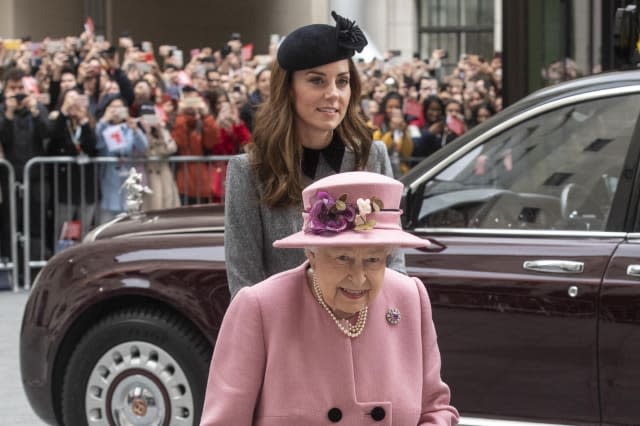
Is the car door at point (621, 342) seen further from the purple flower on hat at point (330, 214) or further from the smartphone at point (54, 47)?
the smartphone at point (54, 47)

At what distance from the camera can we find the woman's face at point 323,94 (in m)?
3.58

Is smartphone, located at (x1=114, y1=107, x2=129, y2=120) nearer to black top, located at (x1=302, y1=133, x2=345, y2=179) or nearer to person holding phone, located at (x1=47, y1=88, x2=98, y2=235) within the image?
person holding phone, located at (x1=47, y1=88, x2=98, y2=235)

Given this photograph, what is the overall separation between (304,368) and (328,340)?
0.07 m

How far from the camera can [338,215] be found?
108 inches

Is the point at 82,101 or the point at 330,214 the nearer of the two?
the point at 330,214

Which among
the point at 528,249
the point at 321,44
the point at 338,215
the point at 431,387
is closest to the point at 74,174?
the point at 528,249

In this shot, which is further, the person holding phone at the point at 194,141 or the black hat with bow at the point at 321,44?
the person holding phone at the point at 194,141

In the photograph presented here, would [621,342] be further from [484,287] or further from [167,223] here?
[167,223]

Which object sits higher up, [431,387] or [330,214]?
[330,214]

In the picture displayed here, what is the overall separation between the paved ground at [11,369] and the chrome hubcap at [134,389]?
59.8 inches

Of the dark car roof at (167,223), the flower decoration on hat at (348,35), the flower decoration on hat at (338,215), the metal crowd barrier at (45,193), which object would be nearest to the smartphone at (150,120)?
the metal crowd barrier at (45,193)

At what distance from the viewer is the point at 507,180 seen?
5.66m

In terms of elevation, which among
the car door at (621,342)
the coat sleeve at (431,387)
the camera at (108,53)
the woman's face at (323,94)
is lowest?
the car door at (621,342)

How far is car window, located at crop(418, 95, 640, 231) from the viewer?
545 cm
